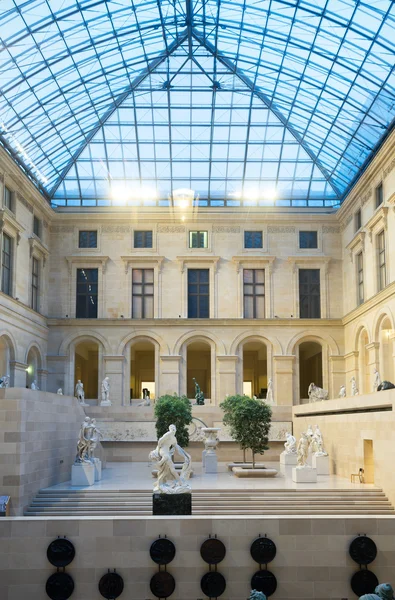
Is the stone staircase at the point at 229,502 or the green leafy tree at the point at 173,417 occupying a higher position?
the green leafy tree at the point at 173,417

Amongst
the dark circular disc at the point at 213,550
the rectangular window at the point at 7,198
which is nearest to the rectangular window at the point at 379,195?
the rectangular window at the point at 7,198

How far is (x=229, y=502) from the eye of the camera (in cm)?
2373

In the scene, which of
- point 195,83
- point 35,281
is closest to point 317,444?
point 35,281

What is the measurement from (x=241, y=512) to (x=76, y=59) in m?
28.0

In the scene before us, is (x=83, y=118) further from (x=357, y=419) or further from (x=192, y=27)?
(x=357, y=419)

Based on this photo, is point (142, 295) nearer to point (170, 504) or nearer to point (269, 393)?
point (269, 393)

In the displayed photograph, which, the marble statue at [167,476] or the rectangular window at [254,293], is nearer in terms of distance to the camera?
the marble statue at [167,476]

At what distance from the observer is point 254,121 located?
1890 inches

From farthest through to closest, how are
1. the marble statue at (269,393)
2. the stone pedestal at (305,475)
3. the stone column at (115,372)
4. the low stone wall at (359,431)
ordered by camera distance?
the stone column at (115,372), the marble statue at (269,393), the stone pedestal at (305,475), the low stone wall at (359,431)

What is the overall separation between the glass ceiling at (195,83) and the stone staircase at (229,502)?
70.1 feet

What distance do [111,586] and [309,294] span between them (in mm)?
35860

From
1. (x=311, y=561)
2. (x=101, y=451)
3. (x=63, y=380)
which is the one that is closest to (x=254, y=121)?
(x=63, y=380)

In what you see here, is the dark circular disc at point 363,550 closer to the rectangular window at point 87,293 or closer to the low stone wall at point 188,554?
the low stone wall at point 188,554

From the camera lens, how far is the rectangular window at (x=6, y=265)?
39678mm
